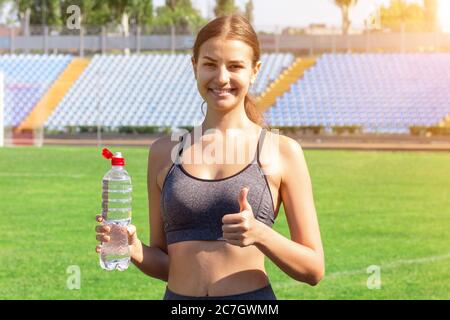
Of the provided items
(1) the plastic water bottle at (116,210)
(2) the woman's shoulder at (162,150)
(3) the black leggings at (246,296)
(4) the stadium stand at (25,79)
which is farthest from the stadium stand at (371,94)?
(3) the black leggings at (246,296)

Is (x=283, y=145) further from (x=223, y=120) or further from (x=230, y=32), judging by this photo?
(x=230, y=32)

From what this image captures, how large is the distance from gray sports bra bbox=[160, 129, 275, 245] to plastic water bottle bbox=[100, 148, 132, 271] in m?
0.14

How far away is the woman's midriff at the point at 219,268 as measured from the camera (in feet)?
10.2

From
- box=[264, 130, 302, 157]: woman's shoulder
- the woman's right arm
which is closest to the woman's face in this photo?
box=[264, 130, 302, 157]: woman's shoulder

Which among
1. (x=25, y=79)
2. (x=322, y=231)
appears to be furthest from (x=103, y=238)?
(x=25, y=79)

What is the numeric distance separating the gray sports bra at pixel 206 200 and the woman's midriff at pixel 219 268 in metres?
0.04

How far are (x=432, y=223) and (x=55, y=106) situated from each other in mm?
41107

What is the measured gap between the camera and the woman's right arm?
3.26 m

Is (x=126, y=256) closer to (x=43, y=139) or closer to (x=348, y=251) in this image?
(x=348, y=251)

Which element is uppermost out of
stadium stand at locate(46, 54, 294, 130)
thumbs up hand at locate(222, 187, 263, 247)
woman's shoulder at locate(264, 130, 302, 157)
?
woman's shoulder at locate(264, 130, 302, 157)

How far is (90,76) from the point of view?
5916 centimetres

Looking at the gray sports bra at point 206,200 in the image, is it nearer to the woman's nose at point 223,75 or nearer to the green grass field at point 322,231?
the woman's nose at point 223,75

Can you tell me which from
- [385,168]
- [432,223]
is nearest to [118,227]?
[432,223]

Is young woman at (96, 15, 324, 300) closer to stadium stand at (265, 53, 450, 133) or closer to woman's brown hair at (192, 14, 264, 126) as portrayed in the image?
woman's brown hair at (192, 14, 264, 126)
